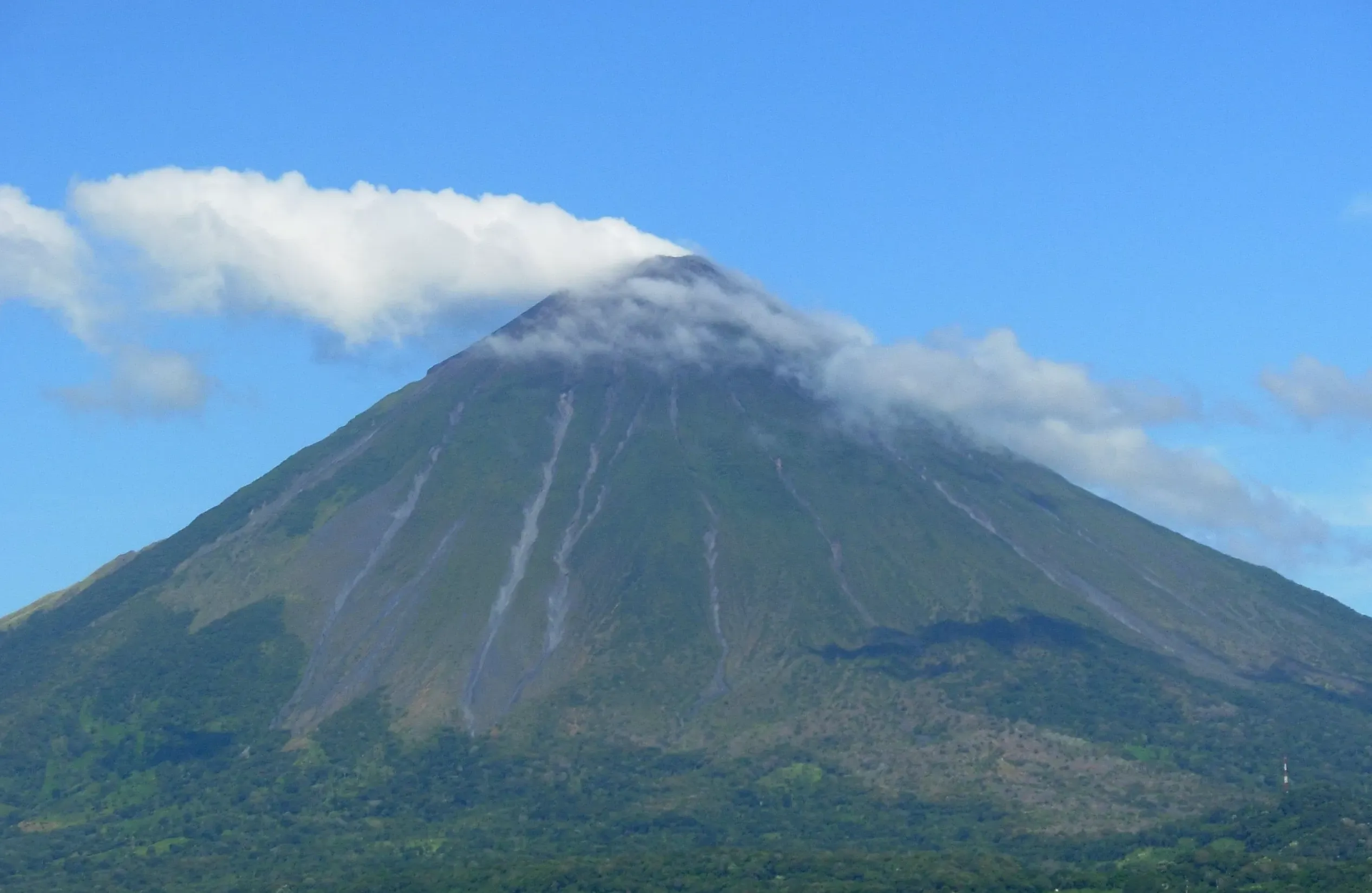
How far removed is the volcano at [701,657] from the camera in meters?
158

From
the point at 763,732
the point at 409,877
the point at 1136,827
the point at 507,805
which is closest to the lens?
the point at 409,877

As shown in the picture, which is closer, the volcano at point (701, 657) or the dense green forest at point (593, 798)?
the dense green forest at point (593, 798)

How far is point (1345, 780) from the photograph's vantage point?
15562 cm

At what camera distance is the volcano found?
6230 inches

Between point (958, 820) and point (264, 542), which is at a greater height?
point (264, 542)

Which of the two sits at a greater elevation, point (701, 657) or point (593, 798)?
point (701, 657)

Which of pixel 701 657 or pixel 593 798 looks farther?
pixel 701 657

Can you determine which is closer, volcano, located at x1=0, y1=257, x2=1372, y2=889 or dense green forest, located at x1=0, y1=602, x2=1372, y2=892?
dense green forest, located at x1=0, y1=602, x2=1372, y2=892

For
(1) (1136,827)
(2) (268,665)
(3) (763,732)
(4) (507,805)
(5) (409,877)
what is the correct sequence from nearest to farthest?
(5) (409,877)
(1) (1136,827)
(4) (507,805)
(3) (763,732)
(2) (268,665)

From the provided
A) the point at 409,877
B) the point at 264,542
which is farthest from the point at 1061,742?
the point at 264,542

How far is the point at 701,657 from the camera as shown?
17288cm

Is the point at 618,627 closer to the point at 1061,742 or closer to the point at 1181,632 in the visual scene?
the point at 1061,742

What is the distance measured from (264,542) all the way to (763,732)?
59405 mm

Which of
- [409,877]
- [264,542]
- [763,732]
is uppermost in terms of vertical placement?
[264,542]
